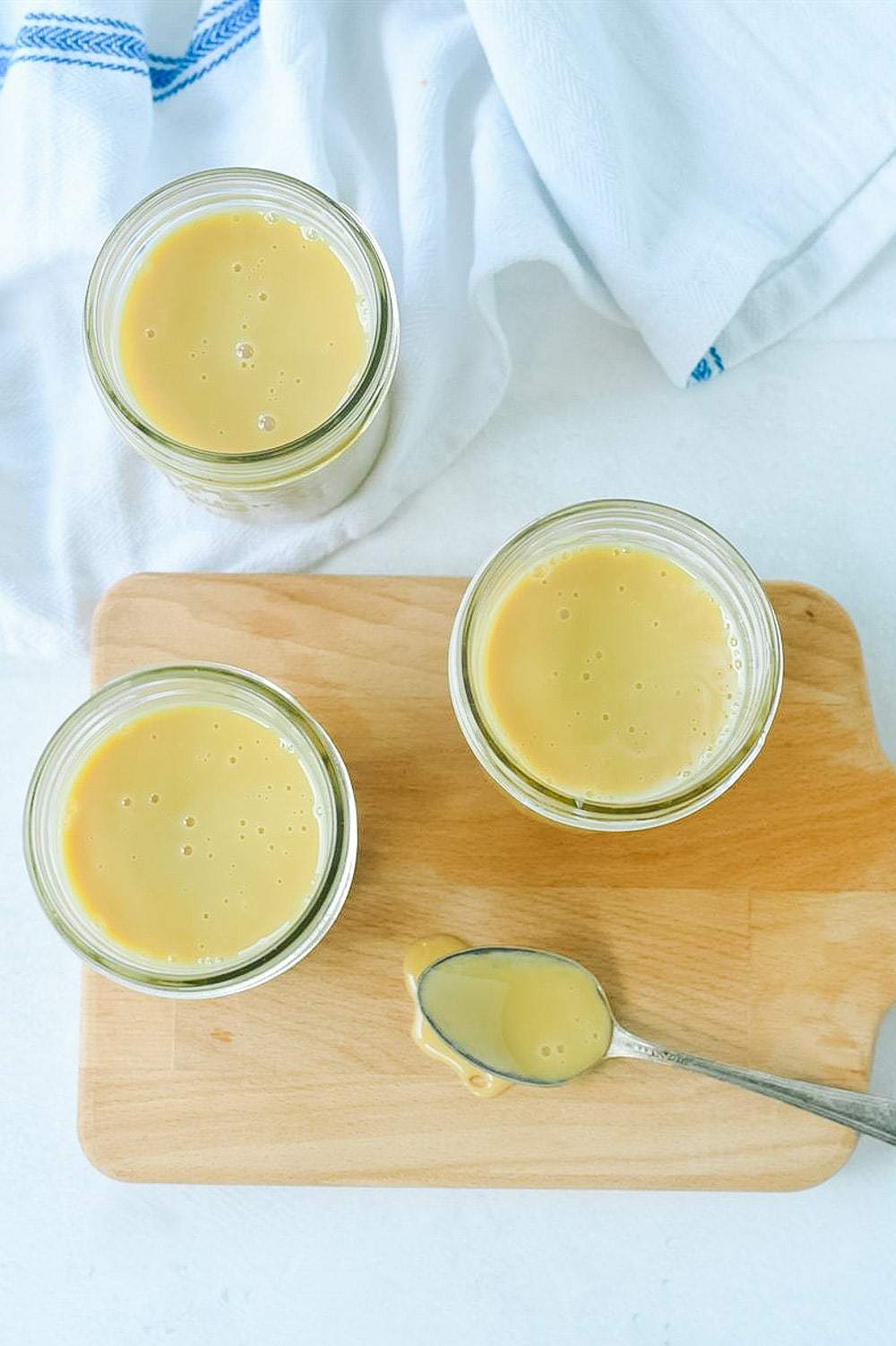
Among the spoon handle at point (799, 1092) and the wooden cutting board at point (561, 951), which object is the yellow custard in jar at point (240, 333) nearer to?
the wooden cutting board at point (561, 951)

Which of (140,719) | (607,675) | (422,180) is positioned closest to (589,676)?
(607,675)

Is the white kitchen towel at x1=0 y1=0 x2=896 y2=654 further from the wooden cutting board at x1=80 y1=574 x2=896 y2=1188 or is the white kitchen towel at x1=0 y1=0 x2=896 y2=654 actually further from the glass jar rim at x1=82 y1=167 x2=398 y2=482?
the wooden cutting board at x1=80 y1=574 x2=896 y2=1188

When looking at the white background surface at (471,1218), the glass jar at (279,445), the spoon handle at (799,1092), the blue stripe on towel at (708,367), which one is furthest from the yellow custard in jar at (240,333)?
the spoon handle at (799,1092)

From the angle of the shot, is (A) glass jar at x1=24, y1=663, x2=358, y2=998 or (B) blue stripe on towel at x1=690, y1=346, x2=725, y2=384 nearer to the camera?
(A) glass jar at x1=24, y1=663, x2=358, y2=998

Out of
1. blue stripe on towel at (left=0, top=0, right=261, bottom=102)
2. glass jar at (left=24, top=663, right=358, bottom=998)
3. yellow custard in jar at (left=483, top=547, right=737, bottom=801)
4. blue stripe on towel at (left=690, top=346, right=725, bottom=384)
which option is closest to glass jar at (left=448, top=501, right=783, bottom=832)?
yellow custard in jar at (left=483, top=547, right=737, bottom=801)

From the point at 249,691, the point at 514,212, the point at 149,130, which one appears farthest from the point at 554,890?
the point at 149,130

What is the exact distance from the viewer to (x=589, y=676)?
962mm

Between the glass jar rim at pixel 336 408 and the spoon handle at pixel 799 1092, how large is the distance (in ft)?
1.61

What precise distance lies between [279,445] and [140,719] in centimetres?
22

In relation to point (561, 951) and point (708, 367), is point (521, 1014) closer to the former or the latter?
point (561, 951)

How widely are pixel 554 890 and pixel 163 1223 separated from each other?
0.45 meters

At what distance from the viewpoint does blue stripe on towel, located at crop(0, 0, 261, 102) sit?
3.53 ft

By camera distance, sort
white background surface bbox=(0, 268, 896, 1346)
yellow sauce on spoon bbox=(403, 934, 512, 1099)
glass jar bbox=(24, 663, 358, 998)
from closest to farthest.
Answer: glass jar bbox=(24, 663, 358, 998)
yellow sauce on spoon bbox=(403, 934, 512, 1099)
white background surface bbox=(0, 268, 896, 1346)

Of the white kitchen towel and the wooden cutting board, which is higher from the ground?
the white kitchen towel
